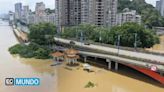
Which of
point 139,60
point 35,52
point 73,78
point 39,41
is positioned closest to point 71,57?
point 73,78

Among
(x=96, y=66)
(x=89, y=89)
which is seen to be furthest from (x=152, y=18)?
(x=89, y=89)

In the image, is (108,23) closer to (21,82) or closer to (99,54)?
(99,54)

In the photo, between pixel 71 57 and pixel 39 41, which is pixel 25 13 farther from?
pixel 71 57

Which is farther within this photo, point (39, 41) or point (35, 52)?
point (39, 41)

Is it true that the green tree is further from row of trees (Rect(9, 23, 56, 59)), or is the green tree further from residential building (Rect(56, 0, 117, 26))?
residential building (Rect(56, 0, 117, 26))

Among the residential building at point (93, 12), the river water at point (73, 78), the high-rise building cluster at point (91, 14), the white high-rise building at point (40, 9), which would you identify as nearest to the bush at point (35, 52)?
the river water at point (73, 78)

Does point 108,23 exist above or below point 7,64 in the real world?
above
